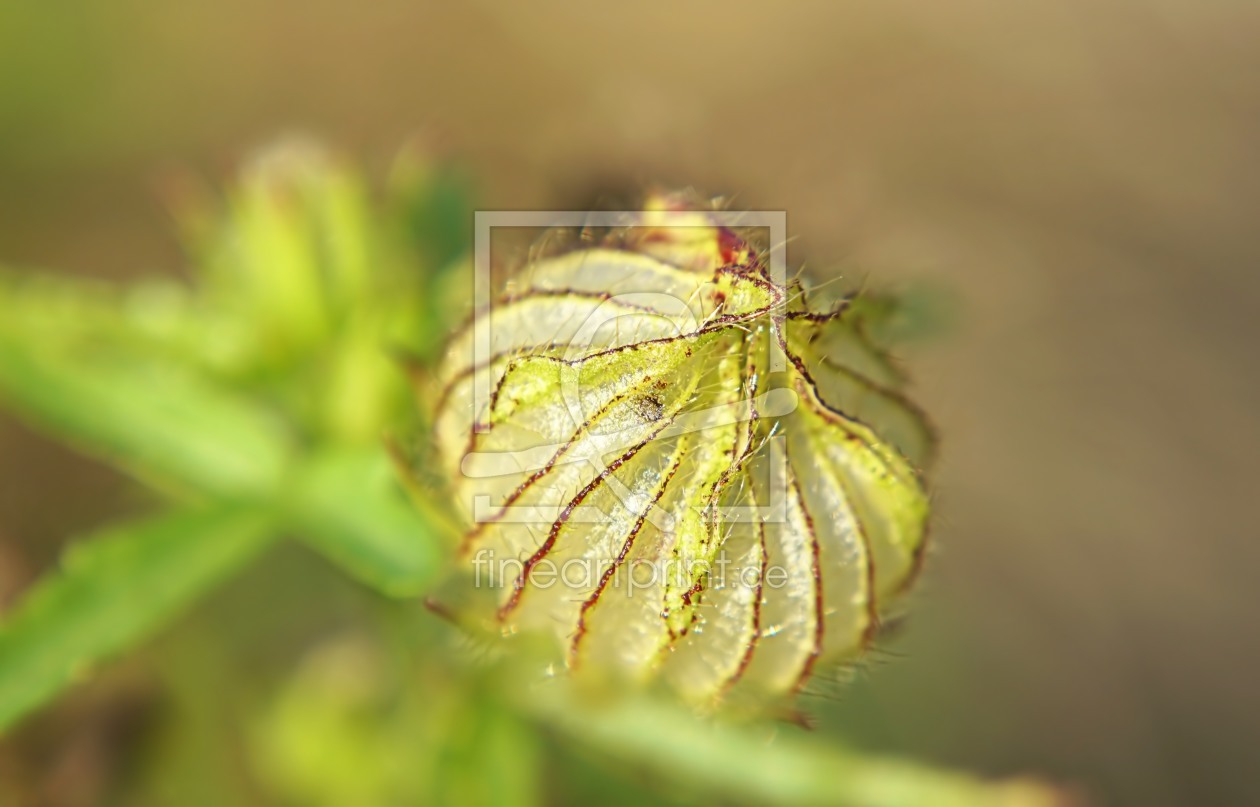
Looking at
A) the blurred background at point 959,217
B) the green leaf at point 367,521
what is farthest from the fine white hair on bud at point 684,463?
the blurred background at point 959,217

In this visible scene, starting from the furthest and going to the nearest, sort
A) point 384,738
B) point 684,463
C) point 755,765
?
point 384,738 < point 755,765 < point 684,463

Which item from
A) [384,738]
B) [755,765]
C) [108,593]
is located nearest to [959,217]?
[755,765]

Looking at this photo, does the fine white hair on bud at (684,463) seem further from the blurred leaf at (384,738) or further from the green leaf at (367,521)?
the blurred leaf at (384,738)

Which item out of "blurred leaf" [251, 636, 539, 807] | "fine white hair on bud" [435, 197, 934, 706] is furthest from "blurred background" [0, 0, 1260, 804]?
"fine white hair on bud" [435, 197, 934, 706]

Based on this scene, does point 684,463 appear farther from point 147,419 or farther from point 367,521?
point 147,419

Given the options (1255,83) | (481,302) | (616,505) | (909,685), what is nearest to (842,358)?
(616,505)

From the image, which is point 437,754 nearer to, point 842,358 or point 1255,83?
point 842,358
